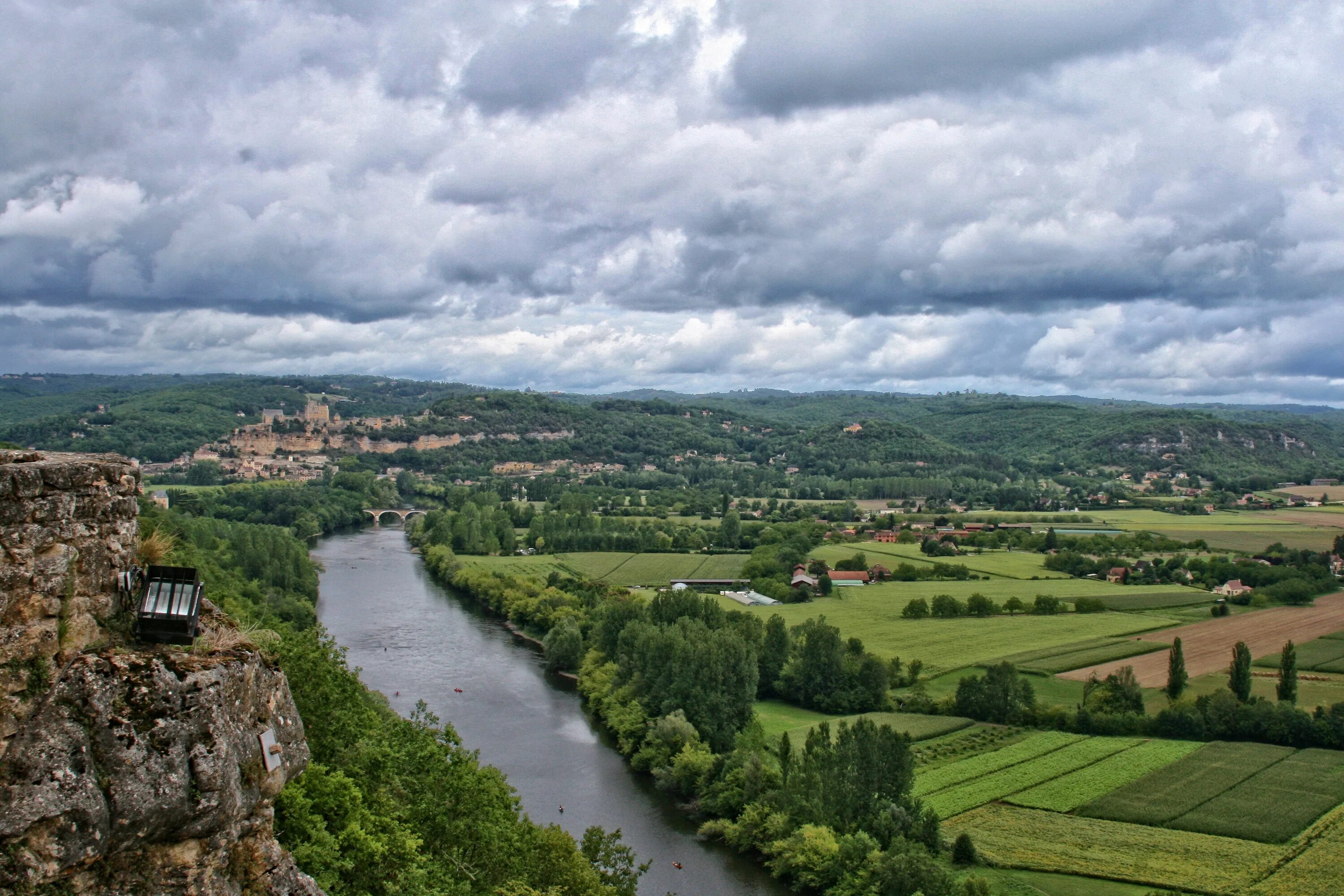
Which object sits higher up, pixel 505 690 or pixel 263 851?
pixel 263 851

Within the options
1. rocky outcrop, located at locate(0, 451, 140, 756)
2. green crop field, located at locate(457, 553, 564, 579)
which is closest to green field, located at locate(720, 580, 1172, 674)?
green crop field, located at locate(457, 553, 564, 579)

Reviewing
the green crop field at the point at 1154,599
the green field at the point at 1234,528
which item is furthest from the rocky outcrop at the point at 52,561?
the green field at the point at 1234,528

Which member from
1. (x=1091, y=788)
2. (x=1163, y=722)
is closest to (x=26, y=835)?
(x=1091, y=788)

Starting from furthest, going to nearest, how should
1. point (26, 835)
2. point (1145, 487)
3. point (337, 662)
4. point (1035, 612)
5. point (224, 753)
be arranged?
point (1145, 487)
point (1035, 612)
point (337, 662)
point (224, 753)
point (26, 835)

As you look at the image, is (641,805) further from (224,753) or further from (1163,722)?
(224,753)

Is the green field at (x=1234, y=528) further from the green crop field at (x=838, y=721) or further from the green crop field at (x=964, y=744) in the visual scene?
the green crop field at (x=838, y=721)

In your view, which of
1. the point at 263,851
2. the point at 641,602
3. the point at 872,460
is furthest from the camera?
the point at 872,460

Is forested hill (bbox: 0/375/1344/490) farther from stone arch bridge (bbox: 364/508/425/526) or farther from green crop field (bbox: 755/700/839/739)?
green crop field (bbox: 755/700/839/739)
